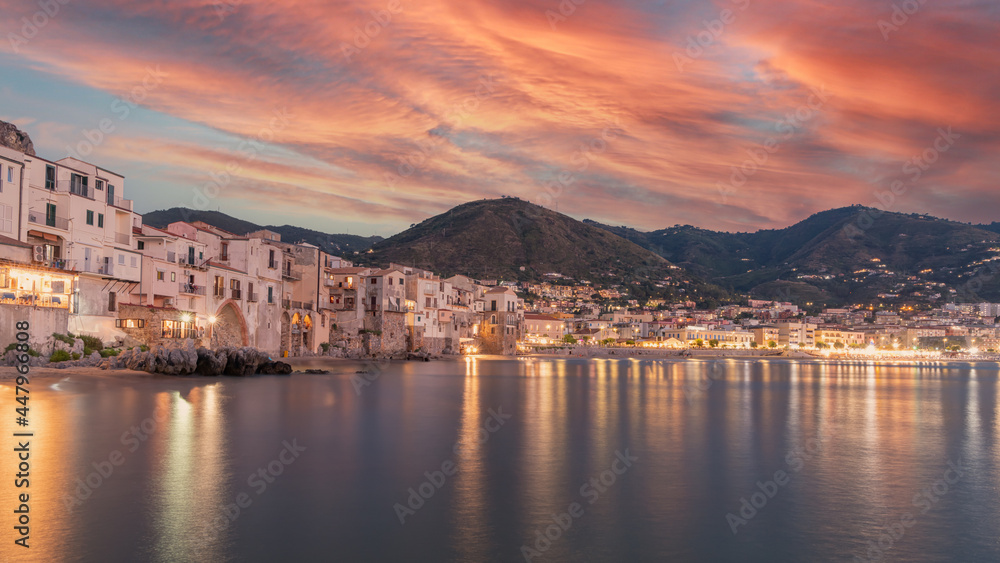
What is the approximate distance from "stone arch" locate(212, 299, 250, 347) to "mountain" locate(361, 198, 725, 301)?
3571 inches

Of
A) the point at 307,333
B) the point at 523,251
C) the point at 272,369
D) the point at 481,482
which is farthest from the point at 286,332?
the point at 523,251

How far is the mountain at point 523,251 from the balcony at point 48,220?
10513 centimetres

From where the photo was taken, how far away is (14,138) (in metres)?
42.7

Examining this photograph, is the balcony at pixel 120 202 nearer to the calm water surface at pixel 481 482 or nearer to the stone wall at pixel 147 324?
the stone wall at pixel 147 324

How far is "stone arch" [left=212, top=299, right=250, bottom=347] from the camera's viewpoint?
152 ft

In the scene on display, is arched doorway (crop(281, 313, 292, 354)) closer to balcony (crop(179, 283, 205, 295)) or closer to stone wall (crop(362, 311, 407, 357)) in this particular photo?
stone wall (crop(362, 311, 407, 357))

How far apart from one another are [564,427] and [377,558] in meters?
14.8

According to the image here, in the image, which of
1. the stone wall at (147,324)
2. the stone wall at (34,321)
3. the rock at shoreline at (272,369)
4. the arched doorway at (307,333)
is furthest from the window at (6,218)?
the arched doorway at (307,333)

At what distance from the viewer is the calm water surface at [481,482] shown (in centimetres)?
1087

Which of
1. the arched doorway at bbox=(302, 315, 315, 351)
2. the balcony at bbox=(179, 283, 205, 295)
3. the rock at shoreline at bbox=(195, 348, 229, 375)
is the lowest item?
the rock at shoreline at bbox=(195, 348, 229, 375)

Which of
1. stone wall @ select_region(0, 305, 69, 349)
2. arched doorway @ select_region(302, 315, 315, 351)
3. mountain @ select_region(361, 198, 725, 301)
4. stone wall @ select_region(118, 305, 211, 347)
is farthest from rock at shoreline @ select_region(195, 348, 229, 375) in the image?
mountain @ select_region(361, 198, 725, 301)

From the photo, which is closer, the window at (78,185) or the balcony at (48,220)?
the balcony at (48,220)

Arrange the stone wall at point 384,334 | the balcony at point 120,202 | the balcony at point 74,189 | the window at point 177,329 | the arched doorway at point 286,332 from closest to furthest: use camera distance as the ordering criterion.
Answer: the balcony at point 74,189, the balcony at point 120,202, the window at point 177,329, the arched doorway at point 286,332, the stone wall at point 384,334

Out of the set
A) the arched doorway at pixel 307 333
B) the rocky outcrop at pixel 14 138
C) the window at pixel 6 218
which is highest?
the rocky outcrop at pixel 14 138
